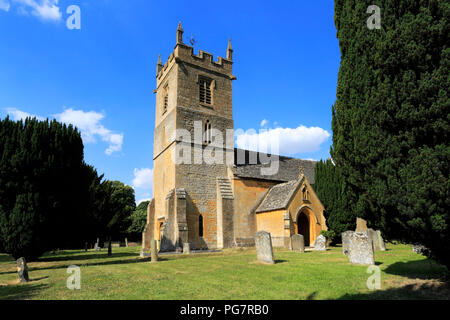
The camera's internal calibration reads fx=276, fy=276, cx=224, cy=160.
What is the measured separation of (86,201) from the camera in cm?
1662

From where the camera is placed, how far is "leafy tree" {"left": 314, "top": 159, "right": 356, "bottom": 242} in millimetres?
22594

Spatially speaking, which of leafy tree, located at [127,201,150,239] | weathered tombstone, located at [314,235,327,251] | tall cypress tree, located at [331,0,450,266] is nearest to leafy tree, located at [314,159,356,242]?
weathered tombstone, located at [314,235,327,251]

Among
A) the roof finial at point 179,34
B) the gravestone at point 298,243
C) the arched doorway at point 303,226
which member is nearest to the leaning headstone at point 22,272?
the gravestone at point 298,243

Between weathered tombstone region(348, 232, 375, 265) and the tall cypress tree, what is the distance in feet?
10.6

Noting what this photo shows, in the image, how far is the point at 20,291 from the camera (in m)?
8.16

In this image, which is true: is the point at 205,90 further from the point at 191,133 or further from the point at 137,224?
the point at 137,224

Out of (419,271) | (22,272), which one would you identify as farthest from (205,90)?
(419,271)

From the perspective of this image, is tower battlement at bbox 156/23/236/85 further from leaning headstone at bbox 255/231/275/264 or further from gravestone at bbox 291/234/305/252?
leaning headstone at bbox 255/231/275/264

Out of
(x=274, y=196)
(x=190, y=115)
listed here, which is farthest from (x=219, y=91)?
(x=274, y=196)

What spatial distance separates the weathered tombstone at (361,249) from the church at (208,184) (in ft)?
32.4

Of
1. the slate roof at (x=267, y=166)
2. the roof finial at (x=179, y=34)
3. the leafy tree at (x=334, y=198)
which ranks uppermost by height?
the roof finial at (x=179, y=34)

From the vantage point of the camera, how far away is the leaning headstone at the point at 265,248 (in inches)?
495

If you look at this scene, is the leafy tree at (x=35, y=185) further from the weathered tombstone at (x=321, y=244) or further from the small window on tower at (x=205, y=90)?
the weathered tombstone at (x=321, y=244)
